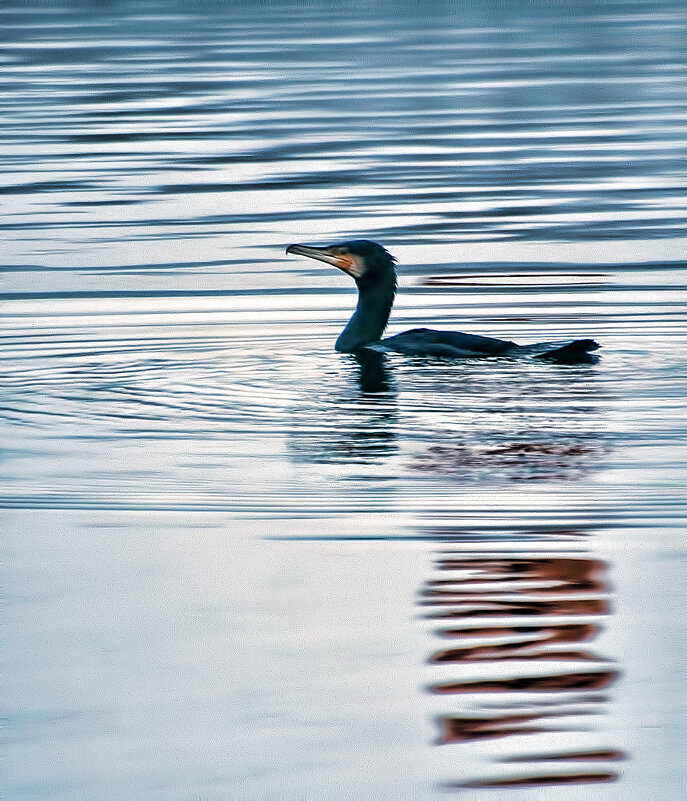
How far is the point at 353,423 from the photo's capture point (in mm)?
8859

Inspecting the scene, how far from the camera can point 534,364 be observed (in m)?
10.1

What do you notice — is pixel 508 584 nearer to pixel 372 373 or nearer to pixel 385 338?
pixel 372 373

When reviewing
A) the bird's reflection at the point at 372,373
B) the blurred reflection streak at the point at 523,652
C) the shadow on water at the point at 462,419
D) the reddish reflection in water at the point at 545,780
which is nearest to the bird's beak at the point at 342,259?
the bird's reflection at the point at 372,373

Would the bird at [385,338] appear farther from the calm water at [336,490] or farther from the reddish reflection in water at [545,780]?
the reddish reflection in water at [545,780]

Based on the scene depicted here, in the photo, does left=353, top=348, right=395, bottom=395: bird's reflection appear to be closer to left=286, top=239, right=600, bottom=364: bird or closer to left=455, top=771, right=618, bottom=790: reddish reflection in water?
left=286, top=239, right=600, bottom=364: bird

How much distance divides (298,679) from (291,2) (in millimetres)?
→ 60621

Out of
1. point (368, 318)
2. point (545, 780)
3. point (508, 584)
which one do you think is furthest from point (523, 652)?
point (368, 318)

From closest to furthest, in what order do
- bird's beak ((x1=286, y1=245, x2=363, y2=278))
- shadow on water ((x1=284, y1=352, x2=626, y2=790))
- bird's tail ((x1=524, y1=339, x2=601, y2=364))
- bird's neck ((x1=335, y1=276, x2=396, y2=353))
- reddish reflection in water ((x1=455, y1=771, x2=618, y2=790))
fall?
reddish reflection in water ((x1=455, y1=771, x2=618, y2=790)) < shadow on water ((x1=284, y1=352, x2=626, y2=790)) < bird's tail ((x1=524, y1=339, x2=601, y2=364)) < bird's neck ((x1=335, y1=276, x2=396, y2=353)) < bird's beak ((x1=286, y1=245, x2=363, y2=278))

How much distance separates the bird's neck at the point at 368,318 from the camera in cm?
1090

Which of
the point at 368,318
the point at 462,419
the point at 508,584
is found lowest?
the point at 508,584

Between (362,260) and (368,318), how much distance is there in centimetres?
53

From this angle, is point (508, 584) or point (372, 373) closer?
point (508, 584)

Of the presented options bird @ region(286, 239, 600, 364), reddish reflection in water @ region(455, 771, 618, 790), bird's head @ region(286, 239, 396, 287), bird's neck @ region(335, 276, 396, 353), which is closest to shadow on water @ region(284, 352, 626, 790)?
reddish reflection in water @ region(455, 771, 618, 790)

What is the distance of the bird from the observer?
10117mm
